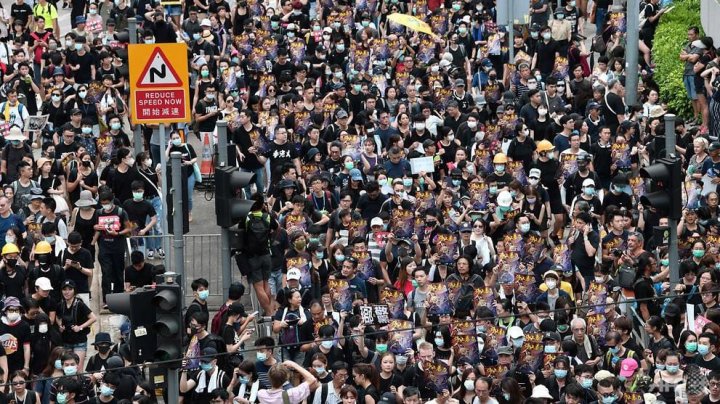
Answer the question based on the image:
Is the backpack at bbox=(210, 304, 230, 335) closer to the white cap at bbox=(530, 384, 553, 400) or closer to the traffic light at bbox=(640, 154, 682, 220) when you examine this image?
the white cap at bbox=(530, 384, 553, 400)

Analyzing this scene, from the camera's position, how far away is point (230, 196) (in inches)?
754

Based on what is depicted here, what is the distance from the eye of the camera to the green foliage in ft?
104

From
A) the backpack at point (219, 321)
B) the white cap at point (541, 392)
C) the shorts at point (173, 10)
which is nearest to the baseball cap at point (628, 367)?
the white cap at point (541, 392)

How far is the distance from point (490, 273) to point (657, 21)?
41.8ft

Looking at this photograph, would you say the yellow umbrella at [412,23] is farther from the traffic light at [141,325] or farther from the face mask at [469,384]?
the traffic light at [141,325]

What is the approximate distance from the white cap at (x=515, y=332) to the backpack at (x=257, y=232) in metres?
3.51

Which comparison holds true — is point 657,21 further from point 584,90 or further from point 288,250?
point 288,250

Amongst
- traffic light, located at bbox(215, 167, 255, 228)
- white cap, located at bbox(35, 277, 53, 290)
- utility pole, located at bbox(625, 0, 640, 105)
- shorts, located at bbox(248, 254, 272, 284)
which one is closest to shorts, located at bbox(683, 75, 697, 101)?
utility pole, located at bbox(625, 0, 640, 105)

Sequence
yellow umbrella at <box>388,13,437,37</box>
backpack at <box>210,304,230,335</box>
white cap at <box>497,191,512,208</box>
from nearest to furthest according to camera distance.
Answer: backpack at <box>210,304,230,335</box> < white cap at <box>497,191,512,208</box> < yellow umbrella at <box>388,13,437,37</box>

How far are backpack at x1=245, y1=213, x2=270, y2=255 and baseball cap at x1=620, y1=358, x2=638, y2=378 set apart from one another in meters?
4.97

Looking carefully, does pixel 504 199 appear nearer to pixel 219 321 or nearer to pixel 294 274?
pixel 294 274

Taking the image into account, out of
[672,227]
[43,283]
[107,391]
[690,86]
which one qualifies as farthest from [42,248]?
[690,86]

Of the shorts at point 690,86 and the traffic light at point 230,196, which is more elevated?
the shorts at point 690,86

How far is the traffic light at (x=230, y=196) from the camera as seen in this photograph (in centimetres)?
1898
